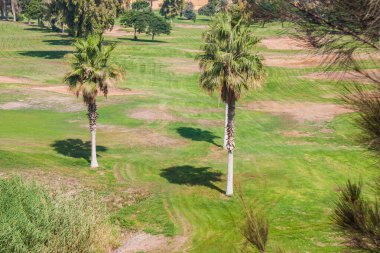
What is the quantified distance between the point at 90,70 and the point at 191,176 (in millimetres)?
10967

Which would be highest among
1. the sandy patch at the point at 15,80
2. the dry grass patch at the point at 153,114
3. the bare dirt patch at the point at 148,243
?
the sandy patch at the point at 15,80

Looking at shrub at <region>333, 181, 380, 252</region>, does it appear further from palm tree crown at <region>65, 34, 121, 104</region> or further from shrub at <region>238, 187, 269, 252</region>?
palm tree crown at <region>65, 34, 121, 104</region>

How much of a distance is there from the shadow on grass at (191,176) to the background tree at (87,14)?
175ft

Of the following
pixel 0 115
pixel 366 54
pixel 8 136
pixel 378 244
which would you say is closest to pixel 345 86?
pixel 366 54

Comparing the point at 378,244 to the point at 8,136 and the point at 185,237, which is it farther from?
the point at 8,136

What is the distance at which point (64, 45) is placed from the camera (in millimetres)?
103688

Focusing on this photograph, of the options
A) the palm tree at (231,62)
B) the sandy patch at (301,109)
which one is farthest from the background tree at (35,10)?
the palm tree at (231,62)

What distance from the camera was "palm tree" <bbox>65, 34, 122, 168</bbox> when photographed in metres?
31.2

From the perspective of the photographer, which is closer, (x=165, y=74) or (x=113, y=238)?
(x=113, y=238)

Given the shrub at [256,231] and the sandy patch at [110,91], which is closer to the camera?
the shrub at [256,231]

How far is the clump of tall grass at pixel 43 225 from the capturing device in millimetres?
17531

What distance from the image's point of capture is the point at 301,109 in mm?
56812

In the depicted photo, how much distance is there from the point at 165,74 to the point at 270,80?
60.9 ft

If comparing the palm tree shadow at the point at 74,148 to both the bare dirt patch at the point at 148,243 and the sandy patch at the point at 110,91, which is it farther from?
the sandy patch at the point at 110,91
